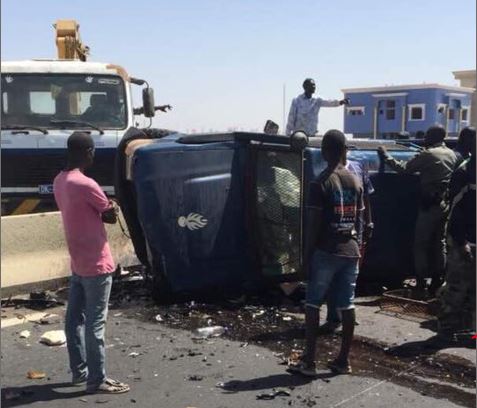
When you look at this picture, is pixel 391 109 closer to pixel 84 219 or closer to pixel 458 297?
pixel 458 297

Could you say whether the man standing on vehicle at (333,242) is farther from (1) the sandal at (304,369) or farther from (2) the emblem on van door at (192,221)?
(2) the emblem on van door at (192,221)

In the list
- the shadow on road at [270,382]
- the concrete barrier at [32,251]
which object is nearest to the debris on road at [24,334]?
the concrete barrier at [32,251]

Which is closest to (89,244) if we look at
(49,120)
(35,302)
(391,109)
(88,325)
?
(88,325)

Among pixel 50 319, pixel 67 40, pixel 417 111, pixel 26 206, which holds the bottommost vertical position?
pixel 50 319

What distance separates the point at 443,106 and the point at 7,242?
98.0 feet

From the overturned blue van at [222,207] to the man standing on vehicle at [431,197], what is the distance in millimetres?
596

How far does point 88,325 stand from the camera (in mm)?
4035

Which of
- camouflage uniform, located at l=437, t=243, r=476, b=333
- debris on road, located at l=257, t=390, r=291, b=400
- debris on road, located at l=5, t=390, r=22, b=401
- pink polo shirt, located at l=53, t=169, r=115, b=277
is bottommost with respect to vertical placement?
debris on road, located at l=5, t=390, r=22, b=401

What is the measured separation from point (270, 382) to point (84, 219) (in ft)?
5.52

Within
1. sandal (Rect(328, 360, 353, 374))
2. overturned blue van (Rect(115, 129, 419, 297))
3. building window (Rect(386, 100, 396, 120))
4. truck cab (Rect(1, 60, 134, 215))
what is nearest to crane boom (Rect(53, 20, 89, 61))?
truck cab (Rect(1, 60, 134, 215))

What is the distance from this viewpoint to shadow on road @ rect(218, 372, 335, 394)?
4.19 metres

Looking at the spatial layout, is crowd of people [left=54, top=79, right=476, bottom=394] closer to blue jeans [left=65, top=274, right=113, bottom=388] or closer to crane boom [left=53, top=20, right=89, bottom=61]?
blue jeans [left=65, top=274, right=113, bottom=388]

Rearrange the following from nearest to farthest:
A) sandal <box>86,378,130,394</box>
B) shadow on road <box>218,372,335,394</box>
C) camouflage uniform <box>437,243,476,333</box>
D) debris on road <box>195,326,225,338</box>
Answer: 1. sandal <box>86,378,130,394</box>
2. shadow on road <box>218,372,335,394</box>
3. camouflage uniform <box>437,243,476,333</box>
4. debris on road <box>195,326,225,338</box>

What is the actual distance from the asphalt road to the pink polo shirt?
2.84ft
